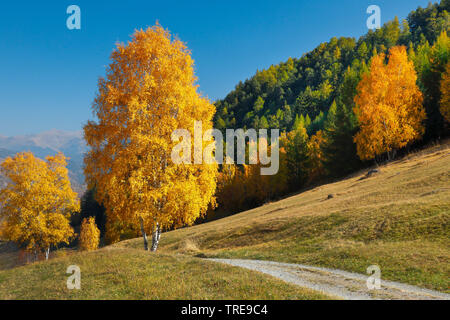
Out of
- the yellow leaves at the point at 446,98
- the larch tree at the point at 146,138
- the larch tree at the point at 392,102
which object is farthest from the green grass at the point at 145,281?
the yellow leaves at the point at 446,98

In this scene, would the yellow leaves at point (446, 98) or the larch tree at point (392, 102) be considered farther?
the yellow leaves at point (446, 98)

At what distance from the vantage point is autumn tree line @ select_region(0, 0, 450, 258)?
1786 cm

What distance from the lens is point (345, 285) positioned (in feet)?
40.8

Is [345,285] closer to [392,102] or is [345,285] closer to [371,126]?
[371,126]

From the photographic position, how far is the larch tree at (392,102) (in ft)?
156

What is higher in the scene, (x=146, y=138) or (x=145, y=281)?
(x=146, y=138)

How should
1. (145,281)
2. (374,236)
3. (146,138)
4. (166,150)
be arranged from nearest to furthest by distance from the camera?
(145,281), (146,138), (166,150), (374,236)

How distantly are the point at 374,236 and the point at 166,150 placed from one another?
15.1 metres

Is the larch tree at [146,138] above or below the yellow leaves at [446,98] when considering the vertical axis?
below

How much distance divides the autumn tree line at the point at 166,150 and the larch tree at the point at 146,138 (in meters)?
0.07

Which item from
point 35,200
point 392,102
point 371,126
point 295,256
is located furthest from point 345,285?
point 392,102

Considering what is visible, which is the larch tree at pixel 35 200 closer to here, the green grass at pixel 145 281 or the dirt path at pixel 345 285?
the green grass at pixel 145 281

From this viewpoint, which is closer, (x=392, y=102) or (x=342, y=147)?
(x=392, y=102)
